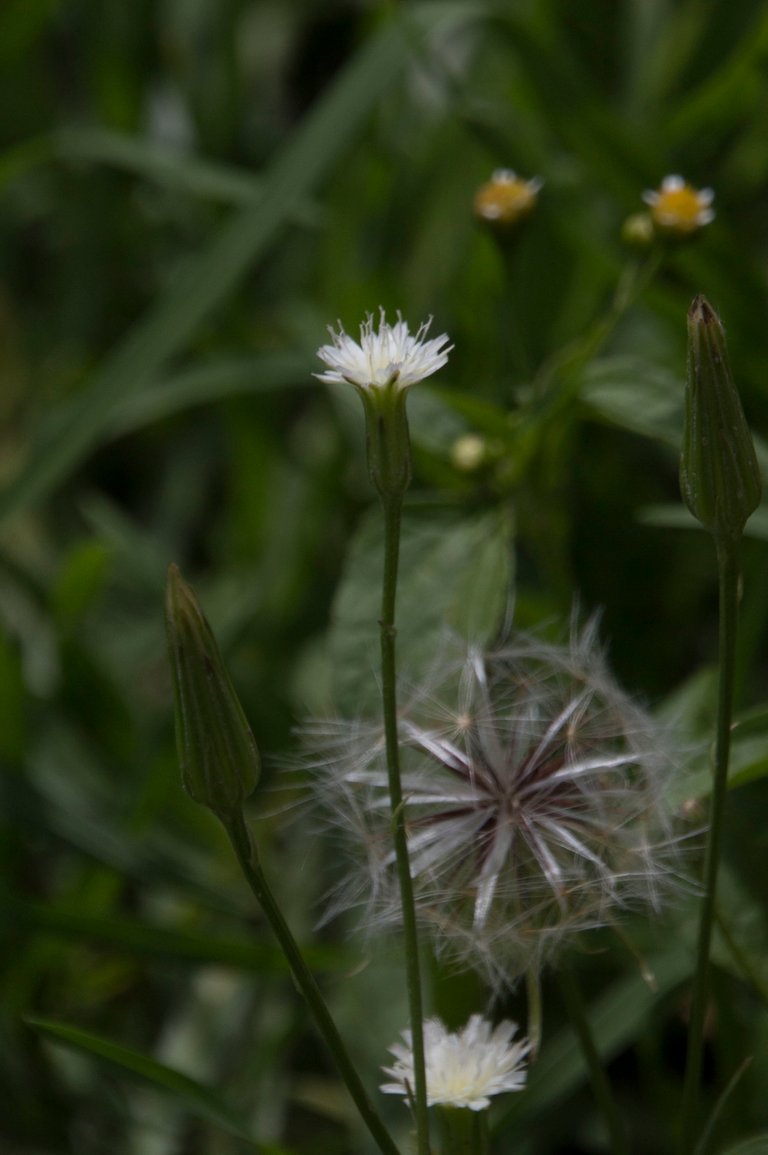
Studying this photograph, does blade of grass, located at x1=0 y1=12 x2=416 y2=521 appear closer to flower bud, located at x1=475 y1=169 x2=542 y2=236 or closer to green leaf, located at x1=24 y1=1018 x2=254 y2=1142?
flower bud, located at x1=475 y1=169 x2=542 y2=236

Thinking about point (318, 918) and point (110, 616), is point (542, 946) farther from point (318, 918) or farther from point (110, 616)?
point (110, 616)

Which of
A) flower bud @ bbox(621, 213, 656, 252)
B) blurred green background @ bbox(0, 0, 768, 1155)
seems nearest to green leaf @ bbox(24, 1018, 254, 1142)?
blurred green background @ bbox(0, 0, 768, 1155)

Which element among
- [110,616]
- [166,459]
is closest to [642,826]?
[110,616]

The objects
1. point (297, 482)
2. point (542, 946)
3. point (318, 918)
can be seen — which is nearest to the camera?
point (542, 946)

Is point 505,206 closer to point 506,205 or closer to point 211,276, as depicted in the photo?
point 506,205

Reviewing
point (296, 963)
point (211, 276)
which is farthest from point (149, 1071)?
point (211, 276)

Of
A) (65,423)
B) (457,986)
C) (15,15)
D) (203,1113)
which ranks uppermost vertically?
(15,15)

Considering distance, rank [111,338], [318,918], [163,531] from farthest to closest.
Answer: [111,338] → [163,531] → [318,918]

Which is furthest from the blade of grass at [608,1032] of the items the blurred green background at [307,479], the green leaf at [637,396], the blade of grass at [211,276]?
the blade of grass at [211,276]
